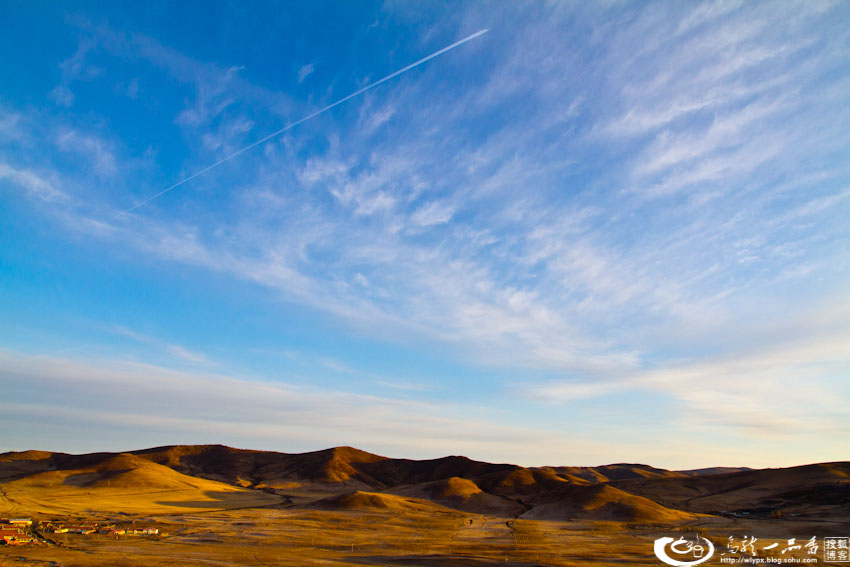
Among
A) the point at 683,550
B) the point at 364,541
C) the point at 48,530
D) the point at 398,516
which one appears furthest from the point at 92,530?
the point at 683,550

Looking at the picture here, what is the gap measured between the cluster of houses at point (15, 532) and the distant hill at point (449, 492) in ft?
75.8

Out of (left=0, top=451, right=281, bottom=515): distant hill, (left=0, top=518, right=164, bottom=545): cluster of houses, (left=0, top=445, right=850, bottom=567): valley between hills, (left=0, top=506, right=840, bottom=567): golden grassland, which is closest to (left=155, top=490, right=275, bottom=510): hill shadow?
(left=0, top=451, right=281, bottom=515): distant hill

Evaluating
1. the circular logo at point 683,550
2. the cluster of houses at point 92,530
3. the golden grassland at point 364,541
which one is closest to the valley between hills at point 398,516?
the golden grassland at point 364,541

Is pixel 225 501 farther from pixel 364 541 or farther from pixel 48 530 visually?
pixel 364 541

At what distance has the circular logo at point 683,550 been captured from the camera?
4606 centimetres

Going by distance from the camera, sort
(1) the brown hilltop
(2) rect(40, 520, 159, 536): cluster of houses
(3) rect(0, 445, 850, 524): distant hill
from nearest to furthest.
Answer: (2) rect(40, 520, 159, 536): cluster of houses, (1) the brown hilltop, (3) rect(0, 445, 850, 524): distant hill

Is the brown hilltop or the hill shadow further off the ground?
the brown hilltop

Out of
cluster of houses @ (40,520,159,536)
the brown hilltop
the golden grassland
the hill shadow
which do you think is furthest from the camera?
the hill shadow

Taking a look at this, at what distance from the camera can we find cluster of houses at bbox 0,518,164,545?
178 feet

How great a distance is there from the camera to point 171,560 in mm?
43812

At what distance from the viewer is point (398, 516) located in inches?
3536

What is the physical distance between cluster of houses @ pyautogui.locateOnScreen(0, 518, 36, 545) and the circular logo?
60385 mm

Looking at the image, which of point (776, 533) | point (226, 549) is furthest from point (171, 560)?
point (776, 533)

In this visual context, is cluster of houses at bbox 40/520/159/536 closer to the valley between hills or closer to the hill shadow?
the valley between hills
